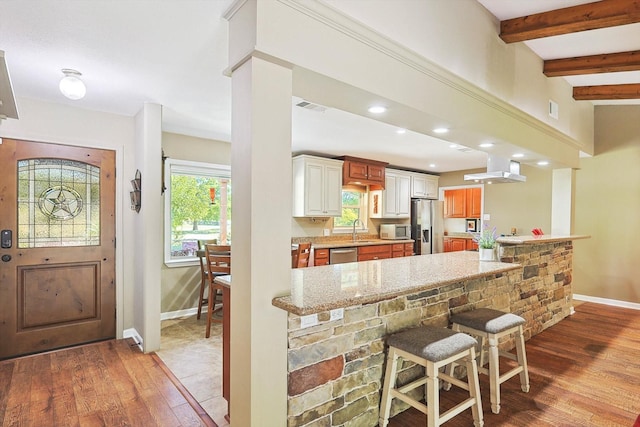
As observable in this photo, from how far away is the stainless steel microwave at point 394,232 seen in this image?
21.4 ft

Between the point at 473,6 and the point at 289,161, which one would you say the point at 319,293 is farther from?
the point at 473,6

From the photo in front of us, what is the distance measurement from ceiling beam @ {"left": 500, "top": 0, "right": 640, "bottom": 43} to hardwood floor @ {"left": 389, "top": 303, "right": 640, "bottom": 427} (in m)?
2.69

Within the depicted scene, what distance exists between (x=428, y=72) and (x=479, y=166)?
5.29 m

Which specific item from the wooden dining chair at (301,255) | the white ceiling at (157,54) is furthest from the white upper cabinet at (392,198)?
the wooden dining chair at (301,255)

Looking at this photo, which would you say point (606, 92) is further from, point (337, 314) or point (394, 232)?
point (337, 314)

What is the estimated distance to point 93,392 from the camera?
255 cm

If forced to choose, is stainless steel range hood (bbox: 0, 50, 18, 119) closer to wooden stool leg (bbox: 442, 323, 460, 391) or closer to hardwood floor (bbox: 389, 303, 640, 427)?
hardwood floor (bbox: 389, 303, 640, 427)

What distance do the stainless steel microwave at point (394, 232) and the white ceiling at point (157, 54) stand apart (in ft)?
8.13

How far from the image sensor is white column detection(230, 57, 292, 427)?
1.51 metres

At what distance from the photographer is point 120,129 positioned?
3670 millimetres

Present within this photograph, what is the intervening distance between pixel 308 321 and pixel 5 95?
1812mm

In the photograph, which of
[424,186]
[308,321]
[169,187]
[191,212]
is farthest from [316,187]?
[308,321]

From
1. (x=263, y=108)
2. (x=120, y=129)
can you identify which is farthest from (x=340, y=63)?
(x=120, y=129)

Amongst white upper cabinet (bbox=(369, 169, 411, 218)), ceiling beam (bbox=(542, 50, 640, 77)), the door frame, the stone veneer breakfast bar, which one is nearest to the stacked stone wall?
the stone veneer breakfast bar
